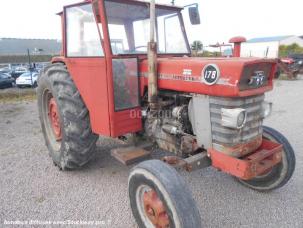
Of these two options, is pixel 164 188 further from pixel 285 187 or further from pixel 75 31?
pixel 75 31

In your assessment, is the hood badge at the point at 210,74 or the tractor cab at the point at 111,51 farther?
the tractor cab at the point at 111,51

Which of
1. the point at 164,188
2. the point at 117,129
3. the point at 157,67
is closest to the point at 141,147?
the point at 117,129

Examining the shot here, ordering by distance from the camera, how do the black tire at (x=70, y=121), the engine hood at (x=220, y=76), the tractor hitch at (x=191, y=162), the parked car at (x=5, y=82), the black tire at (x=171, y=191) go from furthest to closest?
the parked car at (x=5, y=82) → the black tire at (x=70, y=121) → the tractor hitch at (x=191, y=162) → the engine hood at (x=220, y=76) → the black tire at (x=171, y=191)

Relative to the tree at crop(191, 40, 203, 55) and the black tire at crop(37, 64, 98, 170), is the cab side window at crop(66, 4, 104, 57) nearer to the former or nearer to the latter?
the black tire at crop(37, 64, 98, 170)

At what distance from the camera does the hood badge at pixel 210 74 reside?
259 centimetres

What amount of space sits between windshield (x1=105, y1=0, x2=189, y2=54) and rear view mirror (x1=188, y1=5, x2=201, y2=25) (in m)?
0.26

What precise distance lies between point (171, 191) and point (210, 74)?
1.10m

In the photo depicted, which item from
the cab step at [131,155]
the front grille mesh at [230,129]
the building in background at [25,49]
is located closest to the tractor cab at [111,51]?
the cab step at [131,155]

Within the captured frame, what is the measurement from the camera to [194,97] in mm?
2904

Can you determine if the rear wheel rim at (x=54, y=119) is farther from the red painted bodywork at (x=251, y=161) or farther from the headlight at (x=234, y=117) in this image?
the headlight at (x=234, y=117)

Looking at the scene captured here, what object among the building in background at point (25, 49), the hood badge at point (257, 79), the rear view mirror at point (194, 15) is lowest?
the hood badge at point (257, 79)

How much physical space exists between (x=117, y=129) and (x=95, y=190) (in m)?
0.82

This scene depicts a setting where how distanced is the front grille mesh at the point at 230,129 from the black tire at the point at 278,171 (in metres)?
0.56

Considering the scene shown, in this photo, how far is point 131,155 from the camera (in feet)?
10.9
